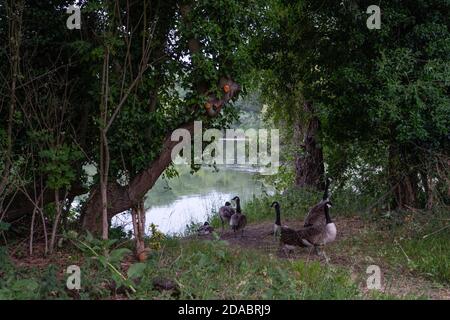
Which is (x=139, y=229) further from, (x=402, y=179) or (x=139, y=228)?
(x=402, y=179)

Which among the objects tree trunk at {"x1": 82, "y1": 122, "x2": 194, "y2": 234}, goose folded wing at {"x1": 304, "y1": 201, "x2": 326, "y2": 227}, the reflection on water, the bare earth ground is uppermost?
tree trunk at {"x1": 82, "y1": 122, "x2": 194, "y2": 234}

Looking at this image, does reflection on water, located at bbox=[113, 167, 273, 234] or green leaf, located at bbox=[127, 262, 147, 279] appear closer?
green leaf, located at bbox=[127, 262, 147, 279]

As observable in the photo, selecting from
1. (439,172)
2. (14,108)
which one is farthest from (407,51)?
(14,108)

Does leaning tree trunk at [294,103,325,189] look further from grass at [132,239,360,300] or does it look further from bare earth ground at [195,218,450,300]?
grass at [132,239,360,300]

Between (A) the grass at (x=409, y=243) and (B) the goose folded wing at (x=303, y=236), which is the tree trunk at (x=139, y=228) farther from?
(A) the grass at (x=409, y=243)

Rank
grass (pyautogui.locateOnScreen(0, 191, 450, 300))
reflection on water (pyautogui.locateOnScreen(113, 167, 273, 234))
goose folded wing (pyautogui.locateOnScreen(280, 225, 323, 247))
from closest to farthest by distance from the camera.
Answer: grass (pyautogui.locateOnScreen(0, 191, 450, 300)) → goose folded wing (pyautogui.locateOnScreen(280, 225, 323, 247)) → reflection on water (pyautogui.locateOnScreen(113, 167, 273, 234))

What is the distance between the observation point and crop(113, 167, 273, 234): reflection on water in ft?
53.0

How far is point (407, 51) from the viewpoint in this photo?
927 cm

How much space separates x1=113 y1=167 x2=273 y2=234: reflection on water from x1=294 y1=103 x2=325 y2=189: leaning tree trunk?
1372 mm

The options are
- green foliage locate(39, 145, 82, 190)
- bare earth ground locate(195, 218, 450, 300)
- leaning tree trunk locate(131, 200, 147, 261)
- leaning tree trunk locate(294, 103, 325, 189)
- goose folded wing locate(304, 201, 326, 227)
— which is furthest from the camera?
leaning tree trunk locate(294, 103, 325, 189)

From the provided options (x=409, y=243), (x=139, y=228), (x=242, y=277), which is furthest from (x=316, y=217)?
(x=242, y=277)

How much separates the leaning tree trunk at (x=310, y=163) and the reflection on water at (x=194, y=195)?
1372mm

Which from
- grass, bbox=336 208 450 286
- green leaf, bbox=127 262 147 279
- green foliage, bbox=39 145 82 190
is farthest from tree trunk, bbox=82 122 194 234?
grass, bbox=336 208 450 286

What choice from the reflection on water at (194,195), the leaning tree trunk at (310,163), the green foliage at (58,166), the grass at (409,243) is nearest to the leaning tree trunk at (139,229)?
the green foliage at (58,166)
